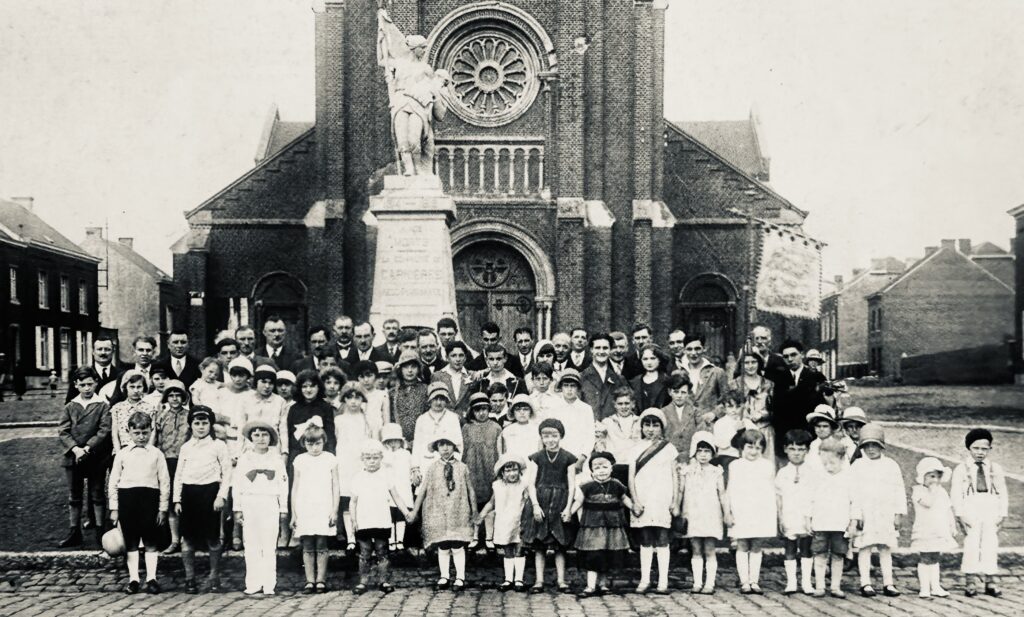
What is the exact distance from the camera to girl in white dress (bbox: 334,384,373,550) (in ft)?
25.2

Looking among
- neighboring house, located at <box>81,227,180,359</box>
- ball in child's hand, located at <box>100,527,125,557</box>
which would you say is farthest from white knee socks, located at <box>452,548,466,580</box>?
neighboring house, located at <box>81,227,180,359</box>

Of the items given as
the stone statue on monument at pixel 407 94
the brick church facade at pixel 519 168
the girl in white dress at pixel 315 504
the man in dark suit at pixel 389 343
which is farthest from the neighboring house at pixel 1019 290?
the girl in white dress at pixel 315 504

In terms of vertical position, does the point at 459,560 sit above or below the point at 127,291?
below

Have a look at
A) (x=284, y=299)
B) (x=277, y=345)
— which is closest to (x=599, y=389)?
(x=277, y=345)

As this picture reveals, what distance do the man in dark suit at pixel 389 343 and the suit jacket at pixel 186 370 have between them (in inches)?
66.1

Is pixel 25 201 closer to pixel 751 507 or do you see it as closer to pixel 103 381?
pixel 103 381

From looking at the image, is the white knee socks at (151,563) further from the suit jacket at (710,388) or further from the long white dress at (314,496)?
the suit jacket at (710,388)

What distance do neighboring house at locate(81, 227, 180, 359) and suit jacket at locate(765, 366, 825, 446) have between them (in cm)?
4253

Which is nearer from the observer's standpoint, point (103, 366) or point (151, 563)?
point (151, 563)

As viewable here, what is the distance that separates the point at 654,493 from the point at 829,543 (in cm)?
130

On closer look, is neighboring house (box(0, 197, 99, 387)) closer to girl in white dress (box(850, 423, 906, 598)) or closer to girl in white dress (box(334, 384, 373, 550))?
girl in white dress (box(334, 384, 373, 550))

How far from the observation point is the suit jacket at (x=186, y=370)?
29.0 ft

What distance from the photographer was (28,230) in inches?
1430

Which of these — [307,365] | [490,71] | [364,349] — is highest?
[490,71]
